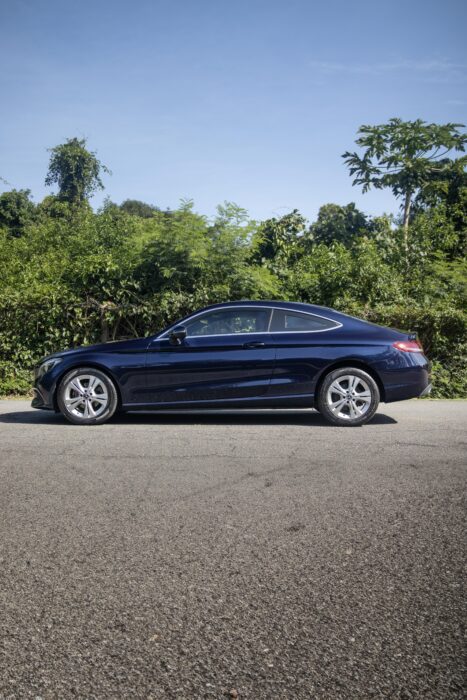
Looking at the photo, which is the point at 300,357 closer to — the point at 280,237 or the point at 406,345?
the point at 406,345

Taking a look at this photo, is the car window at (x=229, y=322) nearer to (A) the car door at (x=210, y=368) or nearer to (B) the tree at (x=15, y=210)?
(A) the car door at (x=210, y=368)

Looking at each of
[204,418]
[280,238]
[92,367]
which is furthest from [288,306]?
[280,238]

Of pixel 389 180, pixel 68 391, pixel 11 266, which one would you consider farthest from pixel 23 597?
pixel 389 180

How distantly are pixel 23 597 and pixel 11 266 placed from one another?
1243cm

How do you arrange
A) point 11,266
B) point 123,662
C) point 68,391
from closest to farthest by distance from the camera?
1. point 123,662
2. point 68,391
3. point 11,266

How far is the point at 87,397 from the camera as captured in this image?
828cm

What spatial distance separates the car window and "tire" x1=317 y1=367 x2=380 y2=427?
1.10 m

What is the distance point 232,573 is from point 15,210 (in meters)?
48.9

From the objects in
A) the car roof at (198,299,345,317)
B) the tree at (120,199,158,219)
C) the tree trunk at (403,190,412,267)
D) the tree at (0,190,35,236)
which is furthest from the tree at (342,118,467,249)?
the tree at (120,199,158,219)

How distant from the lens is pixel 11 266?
14.6 m

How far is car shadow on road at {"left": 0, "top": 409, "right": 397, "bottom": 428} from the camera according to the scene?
8.43m

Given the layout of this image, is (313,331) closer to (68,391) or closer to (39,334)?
(68,391)

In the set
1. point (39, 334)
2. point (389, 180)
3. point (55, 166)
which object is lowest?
point (39, 334)

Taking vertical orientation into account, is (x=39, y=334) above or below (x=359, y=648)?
above
